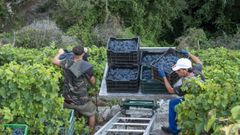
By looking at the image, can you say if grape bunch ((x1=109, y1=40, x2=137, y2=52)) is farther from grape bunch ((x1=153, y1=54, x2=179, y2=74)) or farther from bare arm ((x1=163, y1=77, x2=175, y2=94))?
bare arm ((x1=163, y1=77, x2=175, y2=94))

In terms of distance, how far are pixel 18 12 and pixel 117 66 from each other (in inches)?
539

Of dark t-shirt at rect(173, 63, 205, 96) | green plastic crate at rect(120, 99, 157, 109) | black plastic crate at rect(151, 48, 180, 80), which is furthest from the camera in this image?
green plastic crate at rect(120, 99, 157, 109)

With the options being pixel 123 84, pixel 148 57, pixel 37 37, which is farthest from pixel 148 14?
pixel 123 84

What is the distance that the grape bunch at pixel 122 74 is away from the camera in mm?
7938

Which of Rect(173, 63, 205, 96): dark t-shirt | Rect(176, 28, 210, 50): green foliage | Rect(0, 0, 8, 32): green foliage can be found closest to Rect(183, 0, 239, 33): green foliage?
Rect(176, 28, 210, 50): green foliage

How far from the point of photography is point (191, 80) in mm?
6902

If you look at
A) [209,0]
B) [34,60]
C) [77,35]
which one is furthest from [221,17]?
[34,60]

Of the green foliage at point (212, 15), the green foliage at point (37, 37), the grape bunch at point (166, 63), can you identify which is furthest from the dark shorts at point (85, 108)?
the green foliage at point (212, 15)

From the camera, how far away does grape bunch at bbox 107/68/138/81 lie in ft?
26.0

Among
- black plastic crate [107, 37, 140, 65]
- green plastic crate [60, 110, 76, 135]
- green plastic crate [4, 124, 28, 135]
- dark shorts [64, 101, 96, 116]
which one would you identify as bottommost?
green plastic crate [60, 110, 76, 135]

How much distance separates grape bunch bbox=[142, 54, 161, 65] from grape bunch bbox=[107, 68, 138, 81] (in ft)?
0.94

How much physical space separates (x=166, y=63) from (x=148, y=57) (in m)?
0.56

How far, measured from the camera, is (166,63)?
794 centimetres

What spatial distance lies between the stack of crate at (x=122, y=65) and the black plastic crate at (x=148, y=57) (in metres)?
0.23
